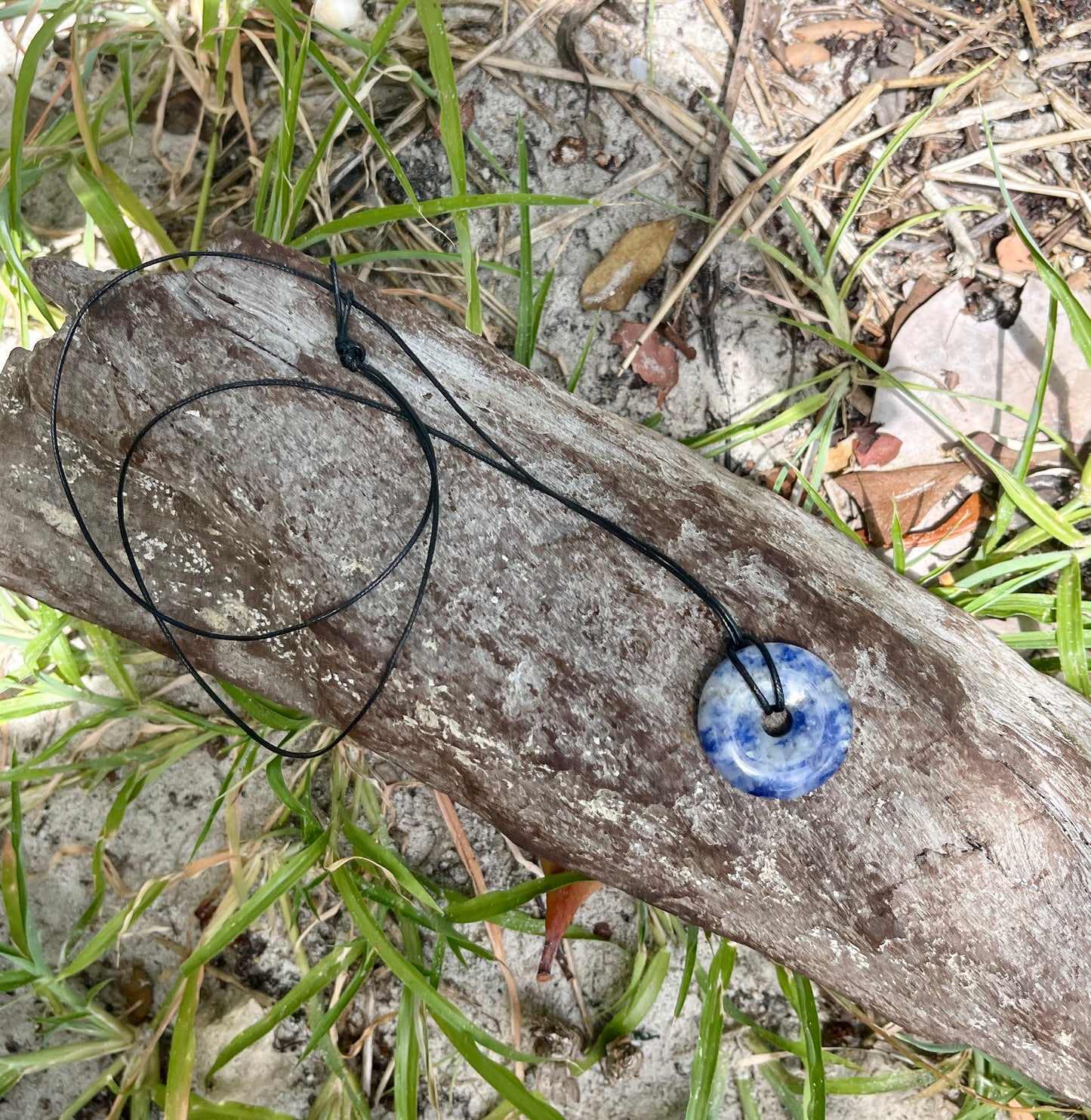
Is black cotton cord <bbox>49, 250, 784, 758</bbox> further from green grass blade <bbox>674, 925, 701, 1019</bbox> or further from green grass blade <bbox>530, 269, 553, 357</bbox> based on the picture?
green grass blade <bbox>674, 925, 701, 1019</bbox>

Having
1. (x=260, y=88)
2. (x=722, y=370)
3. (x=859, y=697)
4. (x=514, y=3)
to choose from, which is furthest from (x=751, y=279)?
(x=260, y=88)

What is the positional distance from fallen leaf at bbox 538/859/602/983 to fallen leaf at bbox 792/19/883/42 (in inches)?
85.7

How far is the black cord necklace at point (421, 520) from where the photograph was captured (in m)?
1.39

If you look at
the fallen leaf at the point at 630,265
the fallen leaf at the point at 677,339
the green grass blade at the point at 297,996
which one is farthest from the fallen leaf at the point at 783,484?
the green grass blade at the point at 297,996

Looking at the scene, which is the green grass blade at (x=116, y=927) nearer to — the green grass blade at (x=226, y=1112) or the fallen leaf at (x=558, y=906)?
the green grass blade at (x=226, y=1112)

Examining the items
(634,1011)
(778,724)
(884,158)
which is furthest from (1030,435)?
(634,1011)

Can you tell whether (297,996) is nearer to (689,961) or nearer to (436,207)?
(689,961)

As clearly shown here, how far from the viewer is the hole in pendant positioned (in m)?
1.39

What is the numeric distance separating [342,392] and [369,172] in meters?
1.09

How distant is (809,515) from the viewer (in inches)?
69.1

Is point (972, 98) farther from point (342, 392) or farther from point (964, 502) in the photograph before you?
point (342, 392)

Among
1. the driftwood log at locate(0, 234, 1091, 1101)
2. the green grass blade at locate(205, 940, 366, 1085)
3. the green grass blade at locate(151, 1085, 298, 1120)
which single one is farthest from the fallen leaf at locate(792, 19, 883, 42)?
the green grass blade at locate(151, 1085, 298, 1120)

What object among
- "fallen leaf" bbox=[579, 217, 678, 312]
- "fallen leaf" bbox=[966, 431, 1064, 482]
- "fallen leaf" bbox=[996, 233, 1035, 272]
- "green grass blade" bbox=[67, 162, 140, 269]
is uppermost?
"fallen leaf" bbox=[996, 233, 1035, 272]

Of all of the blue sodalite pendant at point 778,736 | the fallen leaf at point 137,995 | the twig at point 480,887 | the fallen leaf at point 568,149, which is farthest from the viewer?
the fallen leaf at point 568,149
